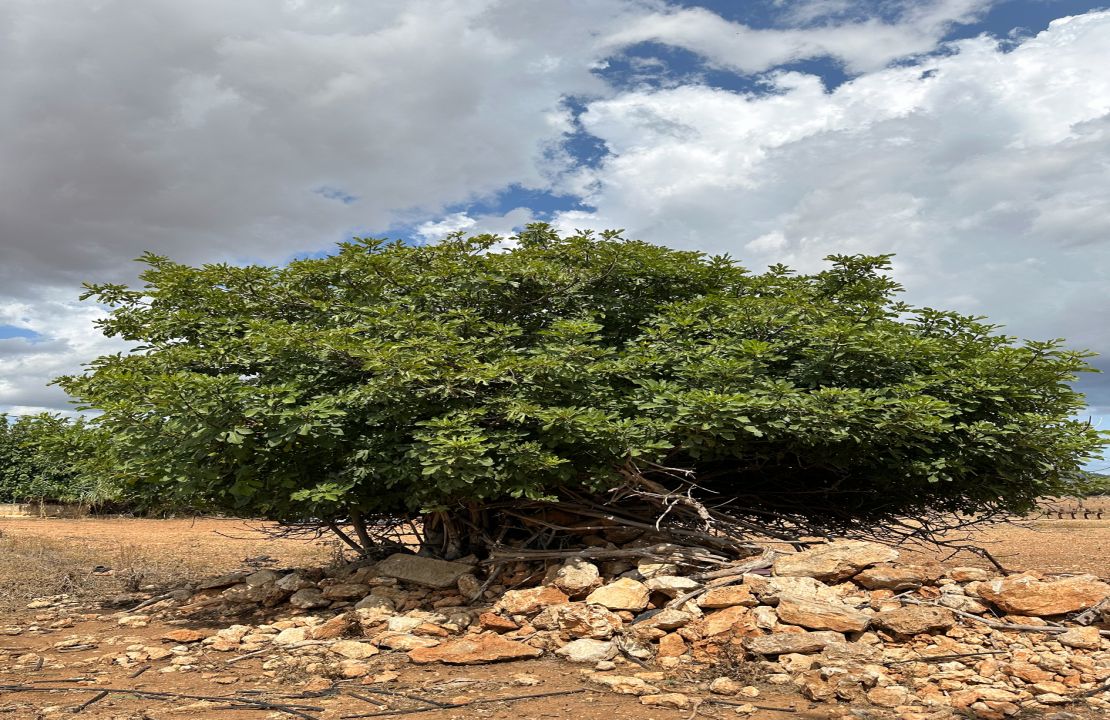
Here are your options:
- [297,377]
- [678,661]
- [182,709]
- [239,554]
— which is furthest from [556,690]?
[239,554]

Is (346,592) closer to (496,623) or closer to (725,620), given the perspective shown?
(496,623)

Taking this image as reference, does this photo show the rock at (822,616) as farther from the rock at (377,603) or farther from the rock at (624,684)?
the rock at (377,603)

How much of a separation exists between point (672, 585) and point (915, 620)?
2065mm

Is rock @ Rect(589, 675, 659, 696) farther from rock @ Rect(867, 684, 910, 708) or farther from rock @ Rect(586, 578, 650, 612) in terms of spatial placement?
rock @ Rect(867, 684, 910, 708)

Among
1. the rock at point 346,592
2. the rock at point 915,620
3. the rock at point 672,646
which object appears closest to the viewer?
the rock at point 915,620

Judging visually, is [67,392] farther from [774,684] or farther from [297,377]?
[774,684]

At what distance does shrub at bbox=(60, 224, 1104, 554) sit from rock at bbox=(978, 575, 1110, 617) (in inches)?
58.3

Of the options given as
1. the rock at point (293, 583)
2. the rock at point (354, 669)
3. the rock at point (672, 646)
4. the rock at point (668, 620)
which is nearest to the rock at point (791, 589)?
the rock at point (668, 620)

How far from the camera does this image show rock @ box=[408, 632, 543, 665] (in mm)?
6930

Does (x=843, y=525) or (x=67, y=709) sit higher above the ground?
(x=843, y=525)

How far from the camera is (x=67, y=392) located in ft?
31.8

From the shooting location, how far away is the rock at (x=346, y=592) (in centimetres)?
938

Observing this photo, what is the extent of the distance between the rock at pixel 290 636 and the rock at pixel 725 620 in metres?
3.82

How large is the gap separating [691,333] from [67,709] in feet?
20.1
